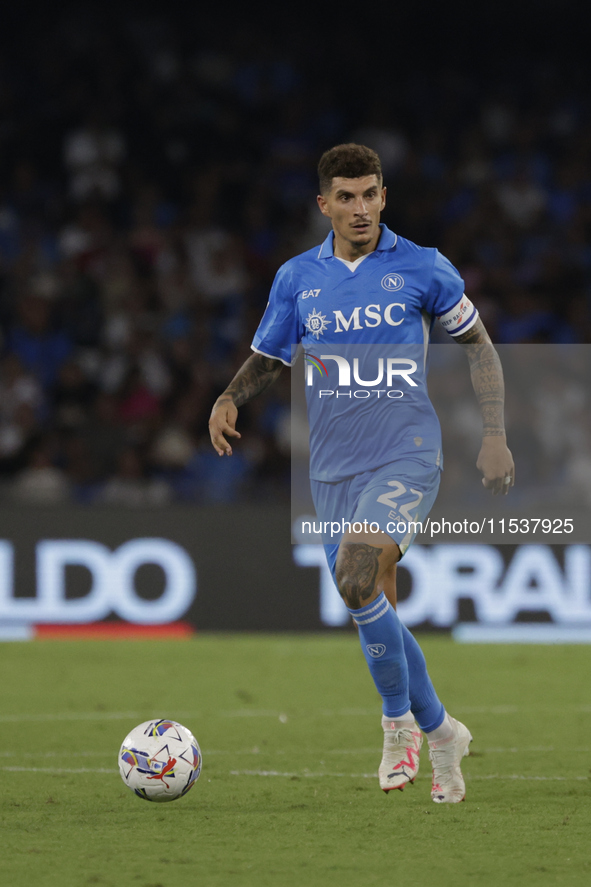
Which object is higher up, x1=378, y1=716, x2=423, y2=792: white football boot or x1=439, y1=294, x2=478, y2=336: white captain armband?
x1=439, y1=294, x2=478, y2=336: white captain armband

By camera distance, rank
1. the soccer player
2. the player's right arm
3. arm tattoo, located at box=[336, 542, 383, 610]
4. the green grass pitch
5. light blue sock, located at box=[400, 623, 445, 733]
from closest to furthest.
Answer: the green grass pitch, arm tattoo, located at box=[336, 542, 383, 610], the soccer player, light blue sock, located at box=[400, 623, 445, 733], the player's right arm

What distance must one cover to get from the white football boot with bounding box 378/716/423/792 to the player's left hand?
0.97 metres

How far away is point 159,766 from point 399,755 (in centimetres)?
91

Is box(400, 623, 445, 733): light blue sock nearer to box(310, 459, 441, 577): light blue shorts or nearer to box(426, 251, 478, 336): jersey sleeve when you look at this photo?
box(310, 459, 441, 577): light blue shorts

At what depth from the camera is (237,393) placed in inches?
218

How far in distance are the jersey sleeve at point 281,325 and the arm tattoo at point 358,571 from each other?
3.36ft

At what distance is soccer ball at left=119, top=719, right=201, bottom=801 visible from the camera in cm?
497

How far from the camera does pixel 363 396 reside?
521 cm

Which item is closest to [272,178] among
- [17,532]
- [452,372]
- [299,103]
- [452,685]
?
[299,103]

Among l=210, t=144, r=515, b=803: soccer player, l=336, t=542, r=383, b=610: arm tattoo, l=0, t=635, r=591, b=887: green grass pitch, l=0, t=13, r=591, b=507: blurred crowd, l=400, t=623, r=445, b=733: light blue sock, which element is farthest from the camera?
l=0, t=13, r=591, b=507: blurred crowd

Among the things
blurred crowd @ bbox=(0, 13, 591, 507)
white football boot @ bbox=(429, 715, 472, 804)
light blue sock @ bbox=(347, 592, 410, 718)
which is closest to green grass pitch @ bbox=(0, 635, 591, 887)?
white football boot @ bbox=(429, 715, 472, 804)

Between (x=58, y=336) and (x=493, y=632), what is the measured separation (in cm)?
560

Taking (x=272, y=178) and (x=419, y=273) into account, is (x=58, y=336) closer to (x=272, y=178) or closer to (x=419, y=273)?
(x=272, y=178)

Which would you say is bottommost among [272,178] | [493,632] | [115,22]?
[493,632]
